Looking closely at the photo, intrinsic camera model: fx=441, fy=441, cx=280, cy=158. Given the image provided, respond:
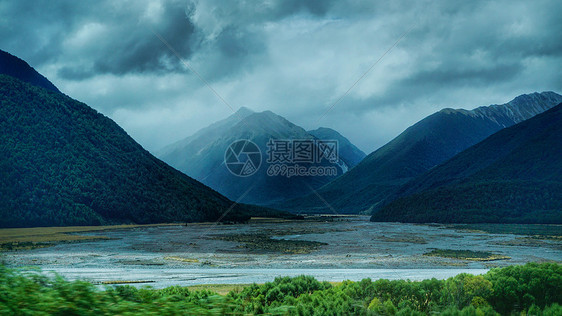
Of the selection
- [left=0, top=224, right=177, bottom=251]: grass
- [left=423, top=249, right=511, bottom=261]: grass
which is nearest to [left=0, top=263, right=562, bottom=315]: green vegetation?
[left=423, top=249, right=511, bottom=261]: grass

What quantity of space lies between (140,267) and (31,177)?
11869cm

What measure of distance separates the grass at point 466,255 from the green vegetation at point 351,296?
175ft

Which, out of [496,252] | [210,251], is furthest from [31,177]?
[496,252]

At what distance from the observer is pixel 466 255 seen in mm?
75188

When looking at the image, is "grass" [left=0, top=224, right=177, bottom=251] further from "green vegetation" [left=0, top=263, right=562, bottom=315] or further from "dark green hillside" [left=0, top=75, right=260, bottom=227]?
"green vegetation" [left=0, top=263, right=562, bottom=315]

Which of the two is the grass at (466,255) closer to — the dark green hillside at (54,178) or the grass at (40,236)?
the grass at (40,236)

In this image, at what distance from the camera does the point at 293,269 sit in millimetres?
57781

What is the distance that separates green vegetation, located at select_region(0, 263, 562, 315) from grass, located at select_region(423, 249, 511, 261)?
175 ft

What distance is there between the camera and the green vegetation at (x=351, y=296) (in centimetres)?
768

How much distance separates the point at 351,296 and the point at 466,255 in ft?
212

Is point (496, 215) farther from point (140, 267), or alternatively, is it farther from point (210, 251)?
point (140, 267)

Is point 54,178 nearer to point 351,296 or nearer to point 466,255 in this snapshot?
point 466,255

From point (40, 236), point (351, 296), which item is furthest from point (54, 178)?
point (351, 296)

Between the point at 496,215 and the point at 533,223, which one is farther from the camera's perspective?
the point at 496,215
